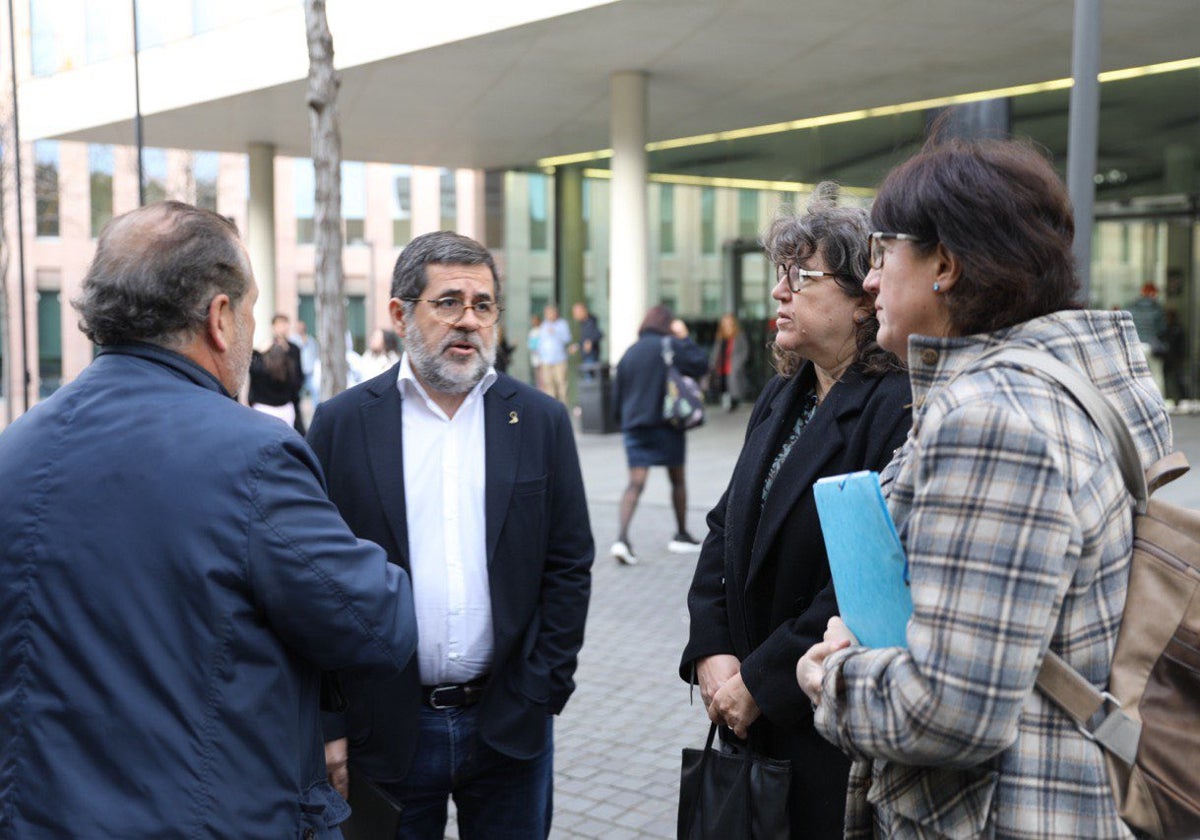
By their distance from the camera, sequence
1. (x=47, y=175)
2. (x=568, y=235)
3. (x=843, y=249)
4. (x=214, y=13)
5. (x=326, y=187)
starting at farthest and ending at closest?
(x=47, y=175) → (x=568, y=235) → (x=214, y=13) → (x=326, y=187) → (x=843, y=249)

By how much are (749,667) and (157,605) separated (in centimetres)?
124

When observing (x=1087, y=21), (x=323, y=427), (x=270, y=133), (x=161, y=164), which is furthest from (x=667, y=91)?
(x=161, y=164)

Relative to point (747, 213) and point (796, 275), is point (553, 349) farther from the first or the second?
point (796, 275)

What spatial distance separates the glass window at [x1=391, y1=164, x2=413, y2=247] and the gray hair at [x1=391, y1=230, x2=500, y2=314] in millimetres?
48251

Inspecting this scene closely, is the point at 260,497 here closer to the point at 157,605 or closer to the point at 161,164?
the point at 157,605

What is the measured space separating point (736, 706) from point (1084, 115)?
3.47 metres

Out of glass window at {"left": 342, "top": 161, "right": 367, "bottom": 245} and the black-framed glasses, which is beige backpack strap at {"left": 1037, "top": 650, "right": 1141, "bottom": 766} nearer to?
the black-framed glasses

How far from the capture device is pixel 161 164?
145 ft

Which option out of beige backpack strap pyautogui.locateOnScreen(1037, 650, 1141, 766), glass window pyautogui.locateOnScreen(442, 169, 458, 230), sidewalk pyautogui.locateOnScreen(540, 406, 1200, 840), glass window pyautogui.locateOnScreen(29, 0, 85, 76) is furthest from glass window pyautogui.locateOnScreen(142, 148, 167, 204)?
beige backpack strap pyautogui.locateOnScreen(1037, 650, 1141, 766)

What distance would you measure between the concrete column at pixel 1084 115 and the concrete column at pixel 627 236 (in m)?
12.8

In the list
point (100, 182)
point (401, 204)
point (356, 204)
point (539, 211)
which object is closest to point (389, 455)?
point (539, 211)

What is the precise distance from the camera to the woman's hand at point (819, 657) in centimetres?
190

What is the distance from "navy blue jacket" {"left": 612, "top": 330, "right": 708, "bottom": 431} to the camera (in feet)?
31.3

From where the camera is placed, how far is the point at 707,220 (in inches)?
976
